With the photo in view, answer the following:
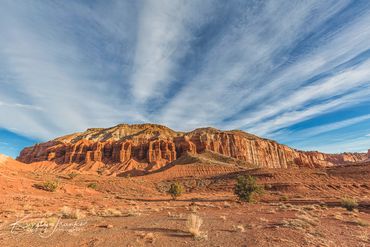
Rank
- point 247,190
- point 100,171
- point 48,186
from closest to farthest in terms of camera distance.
Result: 1. point 48,186
2. point 247,190
3. point 100,171

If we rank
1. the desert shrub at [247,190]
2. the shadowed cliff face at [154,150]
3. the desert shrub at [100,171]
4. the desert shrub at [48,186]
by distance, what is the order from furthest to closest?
the shadowed cliff face at [154,150] < the desert shrub at [100,171] < the desert shrub at [247,190] < the desert shrub at [48,186]

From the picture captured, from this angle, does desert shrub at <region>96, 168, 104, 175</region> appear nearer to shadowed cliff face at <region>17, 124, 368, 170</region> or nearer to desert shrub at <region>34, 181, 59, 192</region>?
shadowed cliff face at <region>17, 124, 368, 170</region>

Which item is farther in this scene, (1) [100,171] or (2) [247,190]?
(1) [100,171]

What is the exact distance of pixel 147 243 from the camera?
6.89 meters

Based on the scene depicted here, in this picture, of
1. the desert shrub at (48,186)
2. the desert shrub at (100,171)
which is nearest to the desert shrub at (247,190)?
the desert shrub at (48,186)

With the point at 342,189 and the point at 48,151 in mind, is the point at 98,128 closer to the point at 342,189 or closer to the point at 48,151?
the point at 48,151

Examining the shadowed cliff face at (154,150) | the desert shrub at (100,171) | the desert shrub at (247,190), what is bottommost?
the desert shrub at (247,190)

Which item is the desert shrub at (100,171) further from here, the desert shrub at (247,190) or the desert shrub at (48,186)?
the desert shrub at (247,190)

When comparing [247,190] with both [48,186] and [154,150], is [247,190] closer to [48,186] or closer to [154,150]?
[48,186]

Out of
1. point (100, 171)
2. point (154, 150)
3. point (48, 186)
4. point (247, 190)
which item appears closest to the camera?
point (48, 186)

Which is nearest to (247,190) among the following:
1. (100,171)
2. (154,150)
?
(100,171)

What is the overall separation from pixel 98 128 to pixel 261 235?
178741 mm

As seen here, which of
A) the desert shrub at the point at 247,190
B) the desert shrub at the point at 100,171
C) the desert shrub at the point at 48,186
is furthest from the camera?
the desert shrub at the point at 100,171

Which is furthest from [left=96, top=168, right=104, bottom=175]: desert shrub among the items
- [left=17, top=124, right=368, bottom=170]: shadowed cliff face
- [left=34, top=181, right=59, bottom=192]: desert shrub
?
[left=34, top=181, right=59, bottom=192]: desert shrub
